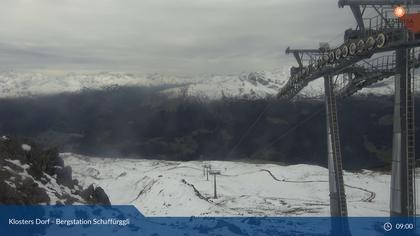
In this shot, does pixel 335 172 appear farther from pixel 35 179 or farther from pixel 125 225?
pixel 35 179

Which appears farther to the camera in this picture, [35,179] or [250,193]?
[250,193]

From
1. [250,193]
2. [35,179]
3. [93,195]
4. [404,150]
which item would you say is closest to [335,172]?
[404,150]

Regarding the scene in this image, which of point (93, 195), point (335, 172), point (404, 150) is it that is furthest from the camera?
point (93, 195)

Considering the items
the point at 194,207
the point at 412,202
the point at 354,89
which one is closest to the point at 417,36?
the point at 412,202

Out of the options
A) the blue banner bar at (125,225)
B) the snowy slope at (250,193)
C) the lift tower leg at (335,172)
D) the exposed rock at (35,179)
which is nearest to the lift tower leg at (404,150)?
the blue banner bar at (125,225)

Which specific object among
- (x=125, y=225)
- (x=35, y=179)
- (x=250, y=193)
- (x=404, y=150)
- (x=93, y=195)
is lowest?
(x=250, y=193)

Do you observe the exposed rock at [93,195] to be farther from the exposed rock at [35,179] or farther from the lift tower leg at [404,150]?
the lift tower leg at [404,150]

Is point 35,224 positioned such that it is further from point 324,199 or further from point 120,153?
point 120,153
